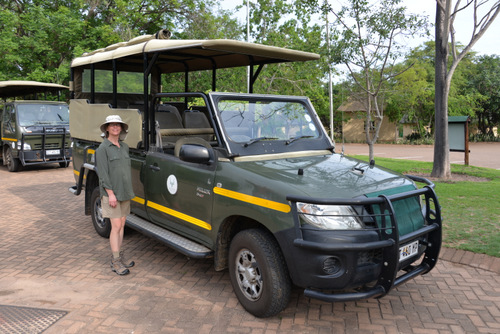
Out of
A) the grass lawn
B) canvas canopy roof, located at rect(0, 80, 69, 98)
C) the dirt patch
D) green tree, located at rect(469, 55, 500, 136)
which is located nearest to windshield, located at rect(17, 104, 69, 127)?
canvas canopy roof, located at rect(0, 80, 69, 98)

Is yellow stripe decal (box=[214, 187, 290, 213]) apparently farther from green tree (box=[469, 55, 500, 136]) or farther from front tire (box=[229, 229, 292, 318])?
green tree (box=[469, 55, 500, 136])

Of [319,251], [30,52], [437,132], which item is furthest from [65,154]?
[319,251]

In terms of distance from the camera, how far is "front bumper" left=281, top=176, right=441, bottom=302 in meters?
3.24

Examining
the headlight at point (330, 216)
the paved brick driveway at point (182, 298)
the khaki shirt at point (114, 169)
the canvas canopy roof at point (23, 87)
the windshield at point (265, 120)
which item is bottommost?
the paved brick driveway at point (182, 298)

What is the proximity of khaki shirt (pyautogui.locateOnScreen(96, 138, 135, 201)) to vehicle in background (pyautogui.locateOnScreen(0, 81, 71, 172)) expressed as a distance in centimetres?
979

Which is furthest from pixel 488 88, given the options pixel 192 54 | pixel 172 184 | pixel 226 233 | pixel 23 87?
pixel 226 233

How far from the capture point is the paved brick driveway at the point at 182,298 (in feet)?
12.3

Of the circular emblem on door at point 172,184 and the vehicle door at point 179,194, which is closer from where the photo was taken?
the vehicle door at point 179,194

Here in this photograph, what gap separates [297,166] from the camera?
4.23 metres

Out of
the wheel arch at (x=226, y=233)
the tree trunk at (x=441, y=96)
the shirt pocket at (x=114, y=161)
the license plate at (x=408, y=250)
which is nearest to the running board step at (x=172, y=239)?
the wheel arch at (x=226, y=233)

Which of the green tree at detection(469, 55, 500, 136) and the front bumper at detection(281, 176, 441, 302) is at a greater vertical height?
the green tree at detection(469, 55, 500, 136)

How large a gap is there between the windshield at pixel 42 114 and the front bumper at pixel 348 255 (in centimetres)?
1265

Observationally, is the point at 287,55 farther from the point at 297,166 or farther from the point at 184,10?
the point at 184,10

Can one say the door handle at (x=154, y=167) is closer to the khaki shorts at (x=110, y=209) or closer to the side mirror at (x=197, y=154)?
the khaki shorts at (x=110, y=209)
